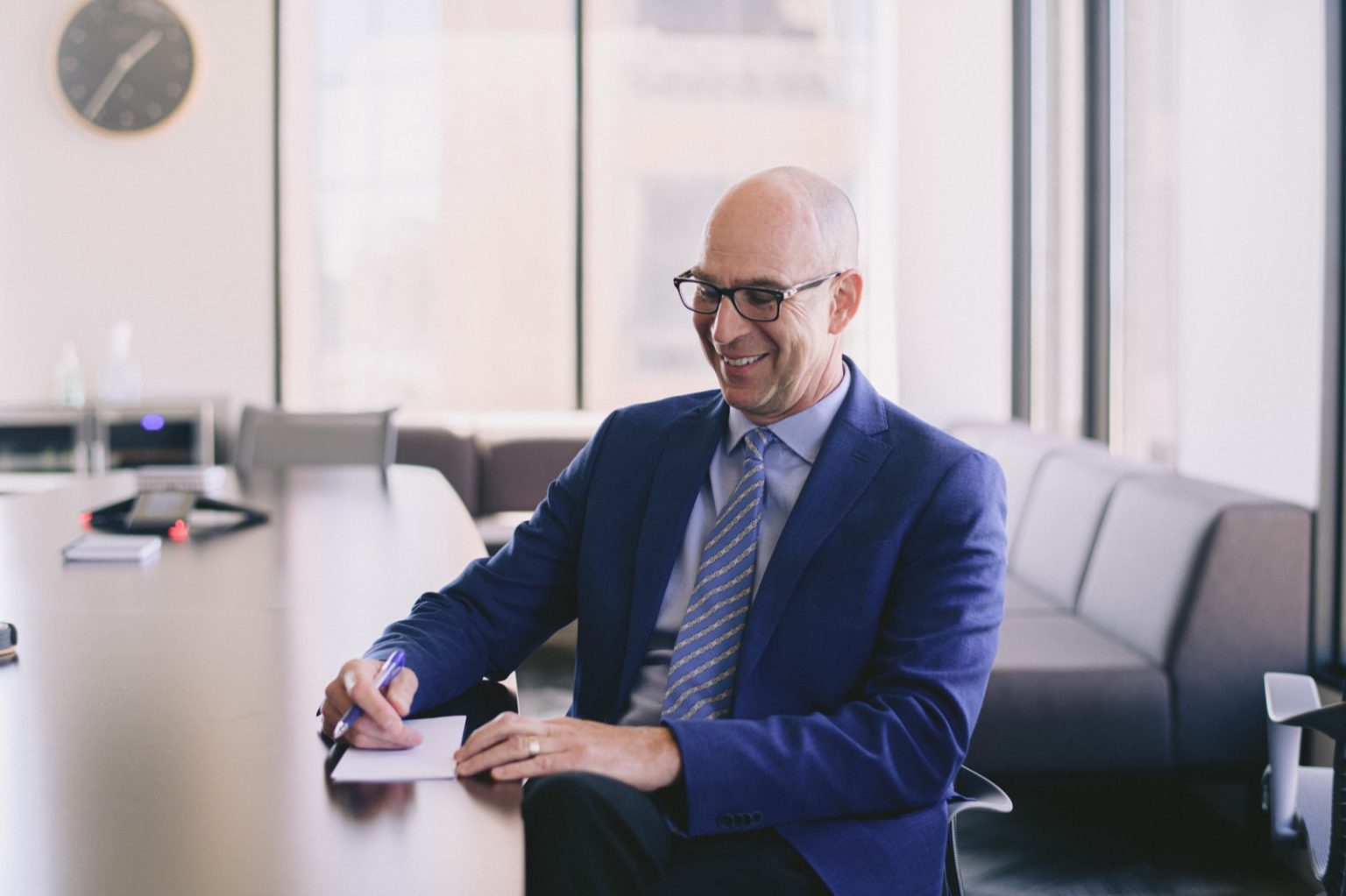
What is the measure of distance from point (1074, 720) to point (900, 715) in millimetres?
1641

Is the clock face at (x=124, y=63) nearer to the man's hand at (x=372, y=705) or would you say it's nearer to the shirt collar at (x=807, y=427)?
the shirt collar at (x=807, y=427)

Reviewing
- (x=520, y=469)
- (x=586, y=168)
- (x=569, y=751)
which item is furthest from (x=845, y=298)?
(x=586, y=168)

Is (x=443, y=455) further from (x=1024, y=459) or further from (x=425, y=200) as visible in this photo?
(x=1024, y=459)

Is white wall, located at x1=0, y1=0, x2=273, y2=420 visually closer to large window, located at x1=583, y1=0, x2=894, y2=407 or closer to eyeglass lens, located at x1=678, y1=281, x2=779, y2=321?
large window, located at x1=583, y1=0, x2=894, y2=407

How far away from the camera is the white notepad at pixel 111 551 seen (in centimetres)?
250

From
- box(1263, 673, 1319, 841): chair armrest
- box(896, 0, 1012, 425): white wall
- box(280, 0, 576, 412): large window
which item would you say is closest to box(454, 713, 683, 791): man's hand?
box(1263, 673, 1319, 841): chair armrest

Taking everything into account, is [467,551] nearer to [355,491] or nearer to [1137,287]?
[355,491]

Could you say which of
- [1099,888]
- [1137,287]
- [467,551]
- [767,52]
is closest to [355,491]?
[467,551]

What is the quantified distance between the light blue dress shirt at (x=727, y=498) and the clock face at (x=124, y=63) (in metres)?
4.71

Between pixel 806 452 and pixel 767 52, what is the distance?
450cm

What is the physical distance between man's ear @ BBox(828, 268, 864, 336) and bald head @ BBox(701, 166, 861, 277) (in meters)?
0.04

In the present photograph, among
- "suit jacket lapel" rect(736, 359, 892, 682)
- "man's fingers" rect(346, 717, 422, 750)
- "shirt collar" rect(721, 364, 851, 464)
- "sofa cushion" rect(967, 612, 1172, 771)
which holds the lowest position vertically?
"sofa cushion" rect(967, 612, 1172, 771)

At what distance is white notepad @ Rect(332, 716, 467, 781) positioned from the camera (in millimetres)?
1268

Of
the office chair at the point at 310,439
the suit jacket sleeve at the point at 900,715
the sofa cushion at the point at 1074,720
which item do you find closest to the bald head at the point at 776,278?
the suit jacket sleeve at the point at 900,715
